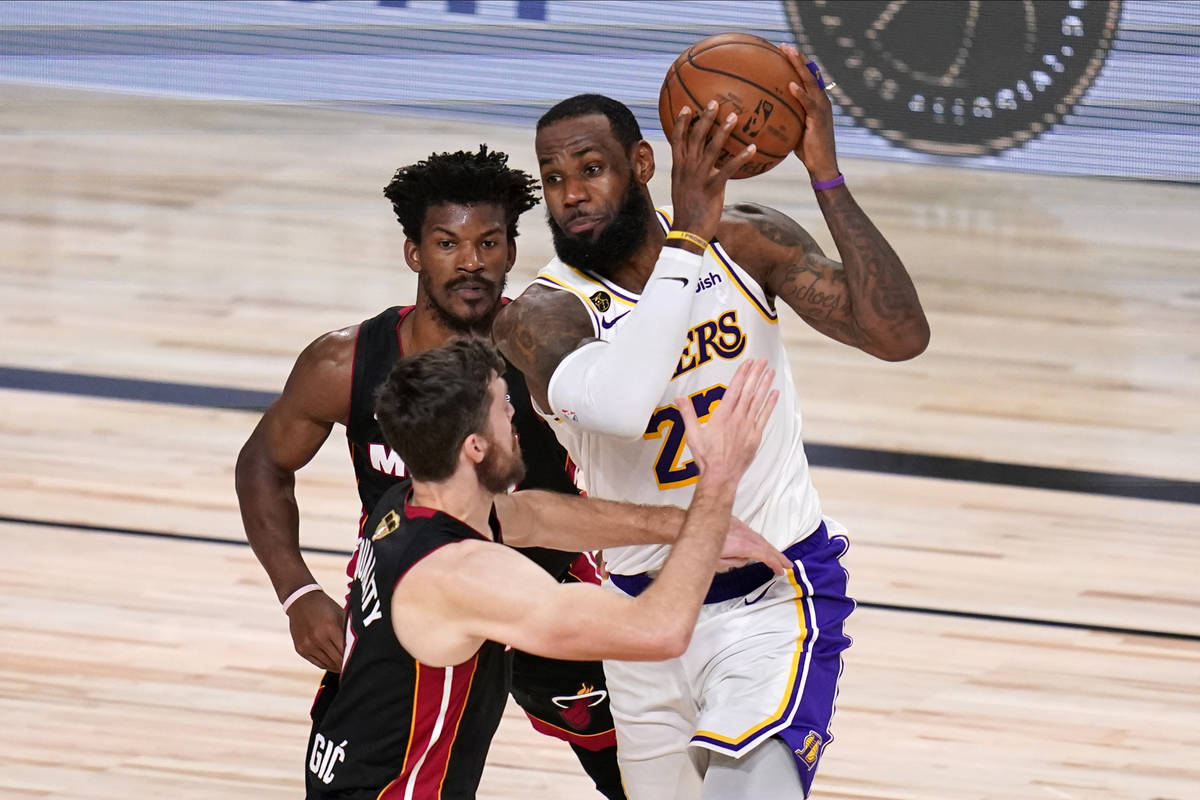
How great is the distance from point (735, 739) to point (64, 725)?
8.14 feet

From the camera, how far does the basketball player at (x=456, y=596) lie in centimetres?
327

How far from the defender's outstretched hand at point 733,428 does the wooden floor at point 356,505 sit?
6.21 ft

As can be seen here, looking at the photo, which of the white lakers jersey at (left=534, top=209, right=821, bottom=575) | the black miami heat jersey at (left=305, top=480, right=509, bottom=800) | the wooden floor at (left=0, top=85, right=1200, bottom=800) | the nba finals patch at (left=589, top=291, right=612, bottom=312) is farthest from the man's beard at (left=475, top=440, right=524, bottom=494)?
the wooden floor at (left=0, top=85, right=1200, bottom=800)

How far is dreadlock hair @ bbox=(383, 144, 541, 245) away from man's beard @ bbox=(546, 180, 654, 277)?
53cm

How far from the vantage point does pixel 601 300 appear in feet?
12.9

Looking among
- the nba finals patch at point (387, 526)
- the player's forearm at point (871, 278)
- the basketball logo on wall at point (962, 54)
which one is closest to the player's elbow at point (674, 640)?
the nba finals patch at point (387, 526)

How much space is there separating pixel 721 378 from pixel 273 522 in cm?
129

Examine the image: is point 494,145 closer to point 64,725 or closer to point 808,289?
point 64,725

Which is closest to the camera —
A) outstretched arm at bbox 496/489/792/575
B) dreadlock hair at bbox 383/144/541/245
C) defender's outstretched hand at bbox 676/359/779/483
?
defender's outstretched hand at bbox 676/359/779/483

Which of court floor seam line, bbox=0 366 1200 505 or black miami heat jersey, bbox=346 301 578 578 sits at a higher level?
black miami heat jersey, bbox=346 301 578 578

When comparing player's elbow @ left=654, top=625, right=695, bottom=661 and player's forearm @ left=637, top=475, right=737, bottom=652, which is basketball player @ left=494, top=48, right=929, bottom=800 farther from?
player's elbow @ left=654, top=625, right=695, bottom=661

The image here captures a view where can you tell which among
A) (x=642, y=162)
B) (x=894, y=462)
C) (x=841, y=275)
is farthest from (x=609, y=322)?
(x=894, y=462)

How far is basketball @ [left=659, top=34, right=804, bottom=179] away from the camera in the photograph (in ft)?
12.3

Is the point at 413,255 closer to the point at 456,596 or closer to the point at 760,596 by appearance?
the point at 760,596
